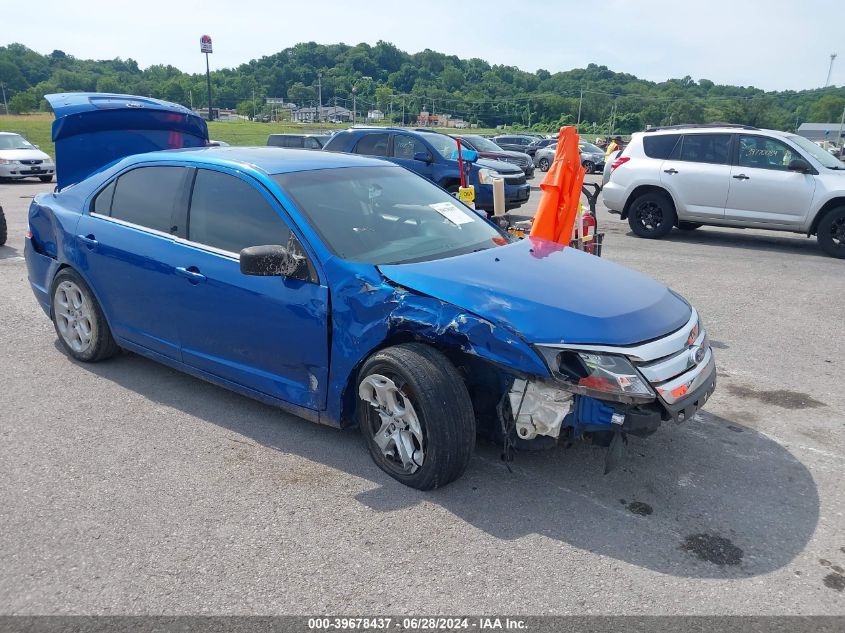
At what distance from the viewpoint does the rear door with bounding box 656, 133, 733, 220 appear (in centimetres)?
1111

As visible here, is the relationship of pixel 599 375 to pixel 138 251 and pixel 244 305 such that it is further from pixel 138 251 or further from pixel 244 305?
pixel 138 251

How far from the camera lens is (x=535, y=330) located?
3.21m

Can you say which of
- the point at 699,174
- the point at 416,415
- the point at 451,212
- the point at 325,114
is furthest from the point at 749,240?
the point at 325,114

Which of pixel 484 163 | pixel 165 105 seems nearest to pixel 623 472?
pixel 165 105

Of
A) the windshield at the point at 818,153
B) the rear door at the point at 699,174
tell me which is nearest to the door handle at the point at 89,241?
the rear door at the point at 699,174

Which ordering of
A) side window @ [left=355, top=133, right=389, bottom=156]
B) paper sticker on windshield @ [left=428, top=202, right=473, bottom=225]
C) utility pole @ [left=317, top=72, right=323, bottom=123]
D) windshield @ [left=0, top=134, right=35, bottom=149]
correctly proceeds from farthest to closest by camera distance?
utility pole @ [left=317, top=72, right=323, bottom=123] < windshield @ [left=0, top=134, right=35, bottom=149] < side window @ [left=355, top=133, right=389, bottom=156] < paper sticker on windshield @ [left=428, top=202, right=473, bottom=225]

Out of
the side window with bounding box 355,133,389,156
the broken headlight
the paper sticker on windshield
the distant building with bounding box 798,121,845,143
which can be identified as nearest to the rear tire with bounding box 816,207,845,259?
the side window with bounding box 355,133,389,156

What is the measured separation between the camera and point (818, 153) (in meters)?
10.9

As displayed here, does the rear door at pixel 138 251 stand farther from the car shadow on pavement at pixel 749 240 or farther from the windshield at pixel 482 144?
the windshield at pixel 482 144

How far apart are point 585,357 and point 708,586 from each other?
105 cm

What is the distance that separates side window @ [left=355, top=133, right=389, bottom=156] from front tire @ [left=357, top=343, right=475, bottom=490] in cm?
1049

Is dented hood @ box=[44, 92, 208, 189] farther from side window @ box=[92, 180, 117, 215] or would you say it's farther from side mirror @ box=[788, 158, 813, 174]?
side mirror @ box=[788, 158, 813, 174]

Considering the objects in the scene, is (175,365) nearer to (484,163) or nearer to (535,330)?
(535,330)

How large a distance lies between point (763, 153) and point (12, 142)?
2050cm
